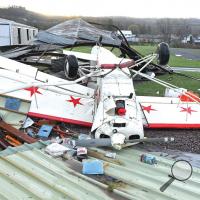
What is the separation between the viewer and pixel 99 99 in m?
8.41

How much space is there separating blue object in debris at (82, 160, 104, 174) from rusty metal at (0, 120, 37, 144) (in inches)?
66.0

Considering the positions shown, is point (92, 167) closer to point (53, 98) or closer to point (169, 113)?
point (53, 98)

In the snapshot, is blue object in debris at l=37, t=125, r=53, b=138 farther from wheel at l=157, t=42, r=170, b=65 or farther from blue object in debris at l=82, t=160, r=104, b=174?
wheel at l=157, t=42, r=170, b=65

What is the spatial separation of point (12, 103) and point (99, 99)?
2.24 m

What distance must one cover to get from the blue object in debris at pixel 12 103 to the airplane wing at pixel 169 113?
10.2 feet

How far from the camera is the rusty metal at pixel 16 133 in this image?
740cm

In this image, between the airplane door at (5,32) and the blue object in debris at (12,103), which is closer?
the blue object in debris at (12,103)

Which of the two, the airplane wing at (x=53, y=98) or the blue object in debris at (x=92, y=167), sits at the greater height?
the airplane wing at (x=53, y=98)

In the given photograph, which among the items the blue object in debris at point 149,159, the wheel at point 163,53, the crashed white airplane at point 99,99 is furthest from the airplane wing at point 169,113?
the blue object in debris at point 149,159

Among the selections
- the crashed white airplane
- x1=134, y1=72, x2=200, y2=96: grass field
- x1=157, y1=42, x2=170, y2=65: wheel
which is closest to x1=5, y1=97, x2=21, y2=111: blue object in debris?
the crashed white airplane

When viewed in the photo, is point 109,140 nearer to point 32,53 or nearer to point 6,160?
point 6,160

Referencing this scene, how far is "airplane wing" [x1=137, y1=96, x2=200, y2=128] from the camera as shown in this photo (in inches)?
355

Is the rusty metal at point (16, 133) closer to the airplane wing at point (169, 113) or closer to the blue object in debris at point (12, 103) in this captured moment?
the blue object in debris at point (12, 103)

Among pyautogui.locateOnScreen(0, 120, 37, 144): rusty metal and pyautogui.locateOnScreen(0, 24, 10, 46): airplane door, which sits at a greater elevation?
pyautogui.locateOnScreen(0, 24, 10, 46): airplane door
